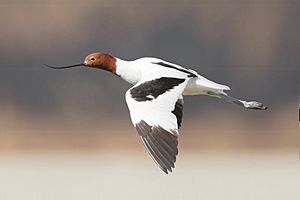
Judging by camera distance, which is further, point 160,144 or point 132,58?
point 132,58

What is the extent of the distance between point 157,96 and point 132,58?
304 cm

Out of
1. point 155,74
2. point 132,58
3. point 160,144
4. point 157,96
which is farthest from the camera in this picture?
point 132,58

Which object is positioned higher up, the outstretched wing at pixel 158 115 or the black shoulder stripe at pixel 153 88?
the black shoulder stripe at pixel 153 88

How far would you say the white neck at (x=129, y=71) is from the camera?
338 cm

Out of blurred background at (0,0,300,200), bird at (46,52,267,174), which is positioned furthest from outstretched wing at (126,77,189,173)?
blurred background at (0,0,300,200)

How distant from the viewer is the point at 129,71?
3.41 meters

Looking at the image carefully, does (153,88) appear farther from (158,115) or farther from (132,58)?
(132,58)

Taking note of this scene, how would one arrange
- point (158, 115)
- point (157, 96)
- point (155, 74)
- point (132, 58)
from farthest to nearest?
1. point (132, 58)
2. point (155, 74)
3. point (157, 96)
4. point (158, 115)

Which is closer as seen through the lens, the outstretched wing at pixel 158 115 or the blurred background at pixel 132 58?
the outstretched wing at pixel 158 115

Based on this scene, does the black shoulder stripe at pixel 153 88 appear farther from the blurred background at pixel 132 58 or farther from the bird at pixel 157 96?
the blurred background at pixel 132 58

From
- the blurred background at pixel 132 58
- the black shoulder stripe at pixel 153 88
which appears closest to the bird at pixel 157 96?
the black shoulder stripe at pixel 153 88

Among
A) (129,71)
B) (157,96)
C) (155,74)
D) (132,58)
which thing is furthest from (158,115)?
(132,58)

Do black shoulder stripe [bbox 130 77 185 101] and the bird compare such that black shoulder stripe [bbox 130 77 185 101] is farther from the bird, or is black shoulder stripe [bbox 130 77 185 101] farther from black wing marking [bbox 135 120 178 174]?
black wing marking [bbox 135 120 178 174]

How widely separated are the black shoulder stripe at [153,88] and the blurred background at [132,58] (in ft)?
9.00
